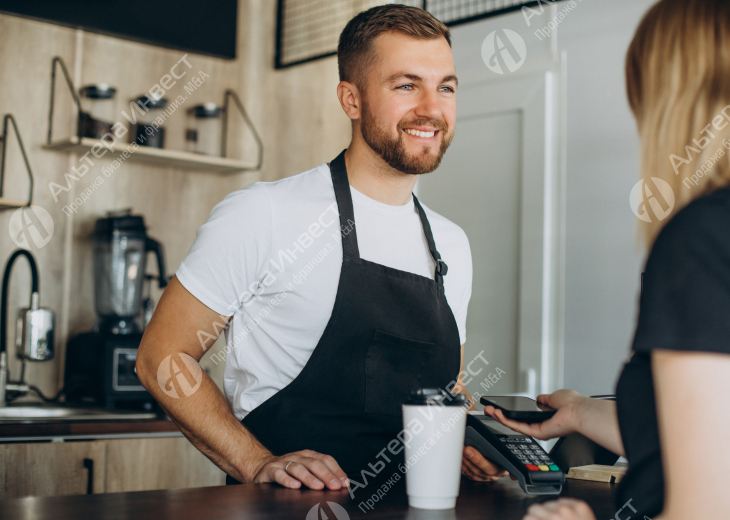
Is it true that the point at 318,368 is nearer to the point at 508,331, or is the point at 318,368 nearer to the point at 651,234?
the point at 651,234

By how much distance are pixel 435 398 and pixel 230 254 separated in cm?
56

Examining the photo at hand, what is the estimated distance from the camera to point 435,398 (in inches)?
33.3

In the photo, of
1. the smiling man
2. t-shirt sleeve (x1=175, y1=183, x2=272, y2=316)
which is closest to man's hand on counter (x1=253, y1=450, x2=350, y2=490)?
the smiling man

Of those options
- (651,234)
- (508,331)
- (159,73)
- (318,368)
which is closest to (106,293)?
(159,73)

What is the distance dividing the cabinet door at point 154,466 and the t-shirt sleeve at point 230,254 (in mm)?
1095

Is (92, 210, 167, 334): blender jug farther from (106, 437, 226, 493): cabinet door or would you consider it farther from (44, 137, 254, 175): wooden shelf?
(106, 437, 226, 493): cabinet door

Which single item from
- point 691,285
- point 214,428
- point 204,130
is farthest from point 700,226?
point 204,130

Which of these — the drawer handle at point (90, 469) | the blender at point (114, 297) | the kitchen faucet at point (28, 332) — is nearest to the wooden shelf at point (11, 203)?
the kitchen faucet at point (28, 332)

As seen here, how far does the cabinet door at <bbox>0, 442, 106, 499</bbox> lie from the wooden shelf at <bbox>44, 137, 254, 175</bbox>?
103cm

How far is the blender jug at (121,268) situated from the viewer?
258 cm

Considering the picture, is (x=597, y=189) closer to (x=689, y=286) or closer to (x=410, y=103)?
(x=410, y=103)

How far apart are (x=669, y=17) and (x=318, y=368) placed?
80 centimetres

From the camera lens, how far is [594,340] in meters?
2.44

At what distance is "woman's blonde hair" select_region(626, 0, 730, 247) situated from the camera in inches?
23.3
